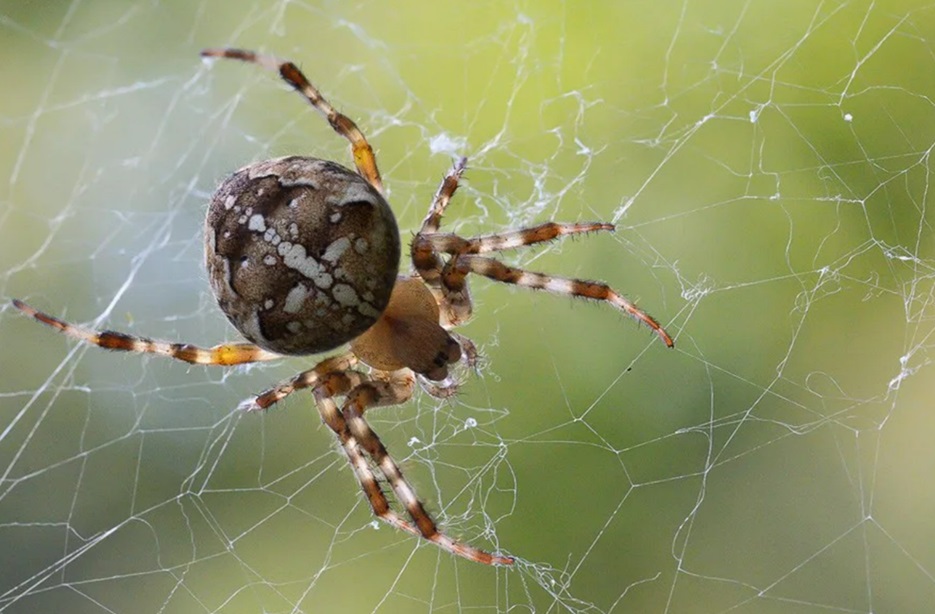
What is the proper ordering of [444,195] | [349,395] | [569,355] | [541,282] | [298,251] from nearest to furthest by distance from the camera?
[298,251] → [541,282] → [444,195] → [349,395] → [569,355]

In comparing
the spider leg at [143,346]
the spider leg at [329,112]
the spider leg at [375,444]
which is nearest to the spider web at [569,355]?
the spider leg at [375,444]

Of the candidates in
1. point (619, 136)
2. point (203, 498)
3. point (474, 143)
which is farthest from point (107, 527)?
point (619, 136)

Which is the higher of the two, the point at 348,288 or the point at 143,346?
the point at 348,288

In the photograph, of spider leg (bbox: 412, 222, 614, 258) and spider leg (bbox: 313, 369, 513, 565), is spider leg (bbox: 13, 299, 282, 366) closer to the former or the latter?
spider leg (bbox: 313, 369, 513, 565)

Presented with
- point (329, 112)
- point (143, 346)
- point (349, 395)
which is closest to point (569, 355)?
point (349, 395)

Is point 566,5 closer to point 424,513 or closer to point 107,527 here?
point 424,513

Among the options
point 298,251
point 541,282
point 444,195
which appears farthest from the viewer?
point 444,195

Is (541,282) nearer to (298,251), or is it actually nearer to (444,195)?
(444,195)

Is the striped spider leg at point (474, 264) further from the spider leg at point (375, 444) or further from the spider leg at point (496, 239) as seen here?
the spider leg at point (375, 444)
